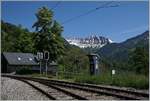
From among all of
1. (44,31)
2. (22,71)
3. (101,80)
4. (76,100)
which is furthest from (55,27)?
(76,100)

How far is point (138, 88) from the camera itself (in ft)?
61.9

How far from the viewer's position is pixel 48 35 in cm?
5941

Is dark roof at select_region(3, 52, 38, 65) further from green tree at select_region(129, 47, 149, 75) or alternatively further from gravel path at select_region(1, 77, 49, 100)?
gravel path at select_region(1, 77, 49, 100)

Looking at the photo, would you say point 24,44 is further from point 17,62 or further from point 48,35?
point 48,35

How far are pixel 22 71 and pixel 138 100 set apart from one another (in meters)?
48.2

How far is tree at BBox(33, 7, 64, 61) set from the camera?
59094 mm

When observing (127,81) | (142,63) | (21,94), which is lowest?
(21,94)

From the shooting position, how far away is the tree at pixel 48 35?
→ 5909 cm

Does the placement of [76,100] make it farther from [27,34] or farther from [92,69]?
[27,34]

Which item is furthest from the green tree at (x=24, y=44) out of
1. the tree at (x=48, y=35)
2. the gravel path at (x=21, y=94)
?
the gravel path at (x=21, y=94)

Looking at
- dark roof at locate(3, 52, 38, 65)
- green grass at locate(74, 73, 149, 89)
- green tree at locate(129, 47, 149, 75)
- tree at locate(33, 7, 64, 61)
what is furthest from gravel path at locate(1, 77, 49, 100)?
dark roof at locate(3, 52, 38, 65)

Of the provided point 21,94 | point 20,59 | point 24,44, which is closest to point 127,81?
point 21,94

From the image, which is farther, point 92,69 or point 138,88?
point 92,69

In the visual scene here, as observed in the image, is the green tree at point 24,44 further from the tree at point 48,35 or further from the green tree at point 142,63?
the green tree at point 142,63
